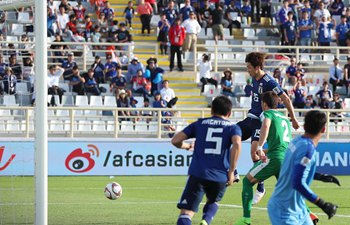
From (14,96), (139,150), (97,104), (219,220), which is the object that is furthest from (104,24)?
(219,220)

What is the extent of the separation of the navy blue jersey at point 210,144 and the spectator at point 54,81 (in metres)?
18.4

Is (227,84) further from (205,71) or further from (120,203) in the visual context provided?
(120,203)

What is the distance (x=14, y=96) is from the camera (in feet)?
60.8

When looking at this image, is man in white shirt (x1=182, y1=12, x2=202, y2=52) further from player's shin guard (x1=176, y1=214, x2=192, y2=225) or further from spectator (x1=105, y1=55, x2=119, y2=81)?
player's shin guard (x1=176, y1=214, x2=192, y2=225)

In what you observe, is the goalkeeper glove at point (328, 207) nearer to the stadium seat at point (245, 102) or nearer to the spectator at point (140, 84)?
the spectator at point (140, 84)

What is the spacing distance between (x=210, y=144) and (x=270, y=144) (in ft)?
7.94

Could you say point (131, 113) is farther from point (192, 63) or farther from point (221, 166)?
point (221, 166)

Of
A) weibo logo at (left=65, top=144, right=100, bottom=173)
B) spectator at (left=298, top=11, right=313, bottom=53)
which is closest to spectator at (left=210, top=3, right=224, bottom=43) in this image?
spectator at (left=298, top=11, right=313, bottom=53)

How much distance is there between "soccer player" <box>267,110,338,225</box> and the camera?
970cm

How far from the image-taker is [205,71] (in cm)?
3381

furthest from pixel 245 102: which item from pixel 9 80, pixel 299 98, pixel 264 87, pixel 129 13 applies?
pixel 264 87

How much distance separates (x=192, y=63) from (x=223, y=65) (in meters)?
1.15

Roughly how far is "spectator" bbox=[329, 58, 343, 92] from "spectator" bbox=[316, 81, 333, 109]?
1573mm

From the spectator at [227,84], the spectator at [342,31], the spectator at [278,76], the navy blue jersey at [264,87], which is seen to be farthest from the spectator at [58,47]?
the navy blue jersey at [264,87]
